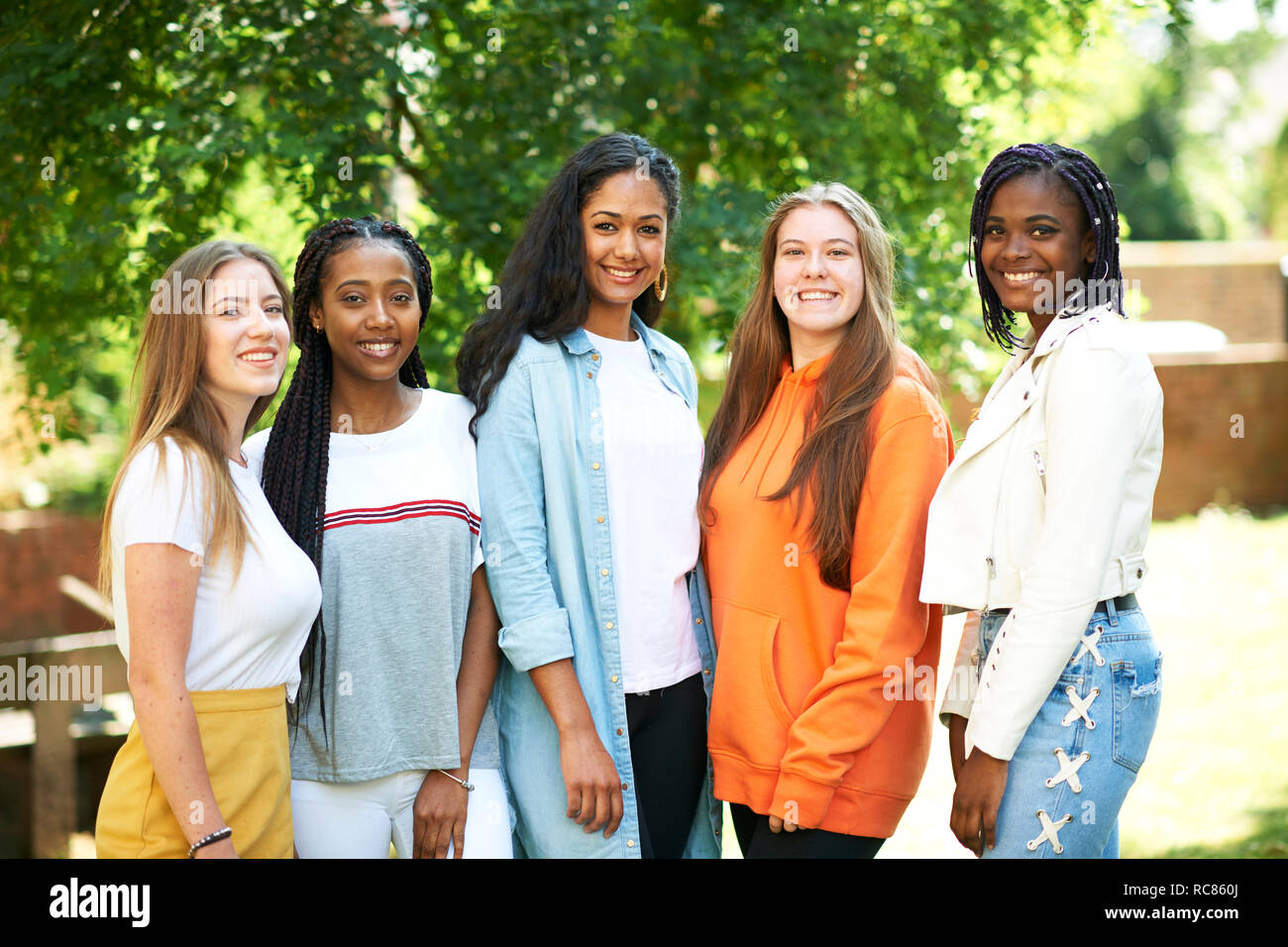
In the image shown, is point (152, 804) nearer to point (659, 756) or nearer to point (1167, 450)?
point (659, 756)

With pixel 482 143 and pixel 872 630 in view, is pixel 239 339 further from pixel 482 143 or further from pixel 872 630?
pixel 482 143

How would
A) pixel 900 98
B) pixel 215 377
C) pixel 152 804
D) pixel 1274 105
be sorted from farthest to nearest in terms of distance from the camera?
1. pixel 1274 105
2. pixel 900 98
3. pixel 215 377
4. pixel 152 804

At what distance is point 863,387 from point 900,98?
292 cm

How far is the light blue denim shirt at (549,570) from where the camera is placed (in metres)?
2.77

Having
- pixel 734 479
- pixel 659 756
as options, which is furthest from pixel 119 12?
pixel 659 756

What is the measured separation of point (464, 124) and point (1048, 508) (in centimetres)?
332

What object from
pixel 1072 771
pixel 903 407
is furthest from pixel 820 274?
pixel 1072 771

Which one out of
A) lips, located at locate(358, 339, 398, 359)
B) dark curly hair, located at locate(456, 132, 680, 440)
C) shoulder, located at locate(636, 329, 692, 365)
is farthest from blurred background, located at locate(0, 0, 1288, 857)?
lips, located at locate(358, 339, 398, 359)

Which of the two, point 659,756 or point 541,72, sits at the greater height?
point 541,72

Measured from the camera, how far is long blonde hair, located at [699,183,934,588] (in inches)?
109

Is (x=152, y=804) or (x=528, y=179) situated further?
(x=528, y=179)

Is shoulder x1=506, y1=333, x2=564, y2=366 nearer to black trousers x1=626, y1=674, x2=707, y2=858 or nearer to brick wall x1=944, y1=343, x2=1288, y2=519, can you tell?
black trousers x1=626, y1=674, x2=707, y2=858

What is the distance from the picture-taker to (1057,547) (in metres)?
2.37
